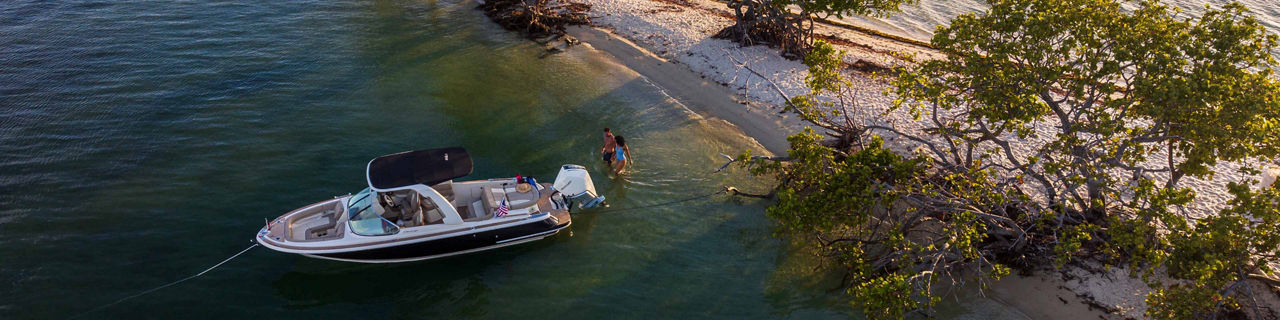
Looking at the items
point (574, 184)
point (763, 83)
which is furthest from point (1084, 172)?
point (574, 184)

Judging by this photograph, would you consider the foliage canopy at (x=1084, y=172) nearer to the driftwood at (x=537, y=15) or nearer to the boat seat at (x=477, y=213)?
the boat seat at (x=477, y=213)

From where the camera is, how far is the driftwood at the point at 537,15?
30544 mm

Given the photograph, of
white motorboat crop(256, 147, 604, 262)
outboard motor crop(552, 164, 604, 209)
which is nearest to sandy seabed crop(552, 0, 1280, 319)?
outboard motor crop(552, 164, 604, 209)

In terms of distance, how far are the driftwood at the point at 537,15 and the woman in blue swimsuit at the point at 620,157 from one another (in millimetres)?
12788

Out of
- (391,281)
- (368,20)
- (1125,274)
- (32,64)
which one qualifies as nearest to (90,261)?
(391,281)

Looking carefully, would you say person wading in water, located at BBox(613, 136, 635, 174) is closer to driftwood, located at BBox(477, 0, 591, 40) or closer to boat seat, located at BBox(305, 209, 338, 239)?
boat seat, located at BBox(305, 209, 338, 239)

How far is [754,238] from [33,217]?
1957 cm

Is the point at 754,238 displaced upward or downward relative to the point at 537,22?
downward

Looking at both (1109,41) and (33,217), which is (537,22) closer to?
(33,217)

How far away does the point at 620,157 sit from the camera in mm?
19297

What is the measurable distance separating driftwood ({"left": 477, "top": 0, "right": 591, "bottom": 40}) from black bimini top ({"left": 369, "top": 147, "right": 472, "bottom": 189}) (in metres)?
15.7

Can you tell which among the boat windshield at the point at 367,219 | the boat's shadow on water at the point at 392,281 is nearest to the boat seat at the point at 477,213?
the boat's shadow on water at the point at 392,281

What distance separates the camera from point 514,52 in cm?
→ 2889

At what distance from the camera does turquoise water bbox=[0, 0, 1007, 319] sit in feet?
48.3
